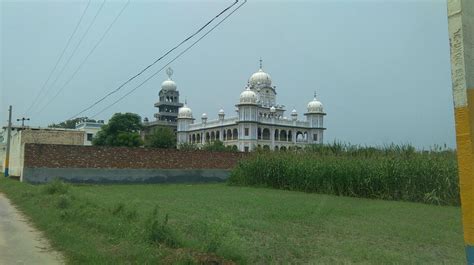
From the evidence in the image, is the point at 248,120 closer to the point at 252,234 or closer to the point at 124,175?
the point at 124,175

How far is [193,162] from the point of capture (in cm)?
3778

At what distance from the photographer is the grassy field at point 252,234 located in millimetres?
7680

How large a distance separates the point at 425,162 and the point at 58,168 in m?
23.6

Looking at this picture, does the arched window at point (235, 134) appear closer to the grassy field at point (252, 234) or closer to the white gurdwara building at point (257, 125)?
the white gurdwara building at point (257, 125)

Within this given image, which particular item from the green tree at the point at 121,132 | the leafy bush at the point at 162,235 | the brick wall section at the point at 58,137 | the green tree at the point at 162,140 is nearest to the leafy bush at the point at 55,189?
the leafy bush at the point at 162,235

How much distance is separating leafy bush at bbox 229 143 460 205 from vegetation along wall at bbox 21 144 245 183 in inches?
318

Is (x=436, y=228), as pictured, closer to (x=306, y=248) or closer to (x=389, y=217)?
(x=389, y=217)

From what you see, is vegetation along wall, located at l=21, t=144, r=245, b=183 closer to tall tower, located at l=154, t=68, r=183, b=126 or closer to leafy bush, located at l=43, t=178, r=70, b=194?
leafy bush, located at l=43, t=178, r=70, b=194

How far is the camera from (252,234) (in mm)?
10039

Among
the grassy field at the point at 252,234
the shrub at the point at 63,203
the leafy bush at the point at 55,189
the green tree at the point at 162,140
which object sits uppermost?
the green tree at the point at 162,140

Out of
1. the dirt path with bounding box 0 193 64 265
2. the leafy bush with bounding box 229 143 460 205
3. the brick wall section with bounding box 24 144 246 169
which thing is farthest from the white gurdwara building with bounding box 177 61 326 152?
the dirt path with bounding box 0 193 64 265

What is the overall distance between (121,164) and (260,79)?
70130 mm

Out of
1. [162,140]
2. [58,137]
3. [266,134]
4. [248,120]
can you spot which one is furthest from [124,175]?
[266,134]

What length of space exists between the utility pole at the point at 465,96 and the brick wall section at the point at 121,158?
31.9 metres
